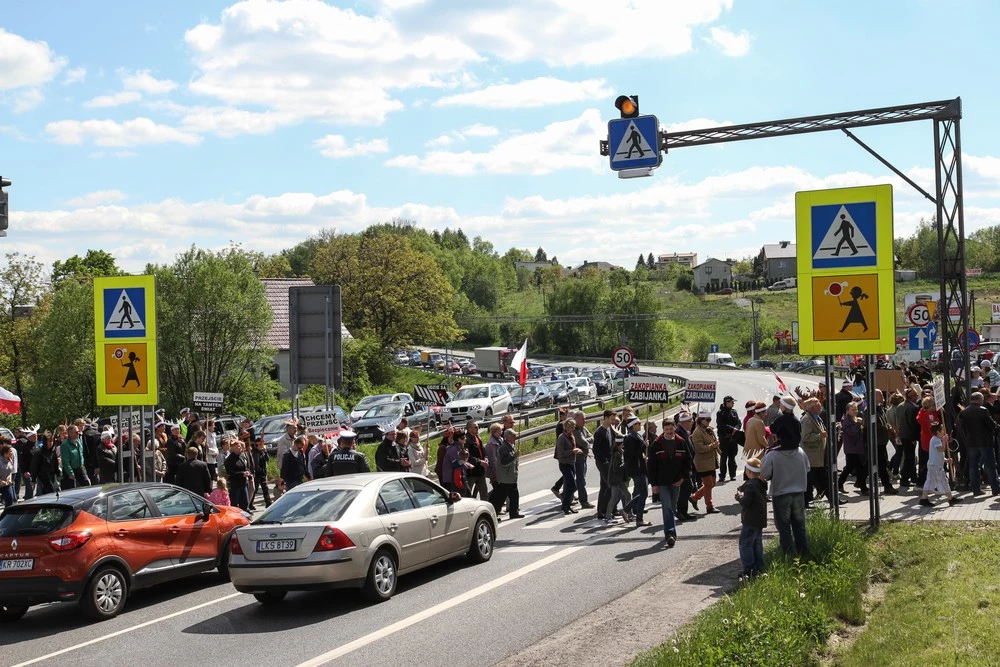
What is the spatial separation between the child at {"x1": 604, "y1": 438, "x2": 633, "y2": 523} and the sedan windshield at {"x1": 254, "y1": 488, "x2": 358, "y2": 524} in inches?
230

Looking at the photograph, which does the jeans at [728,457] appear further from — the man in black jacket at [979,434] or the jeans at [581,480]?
the man in black jacket at [979,434]

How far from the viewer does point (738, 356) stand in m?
123

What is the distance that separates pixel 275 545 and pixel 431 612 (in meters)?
1.86

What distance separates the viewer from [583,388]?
57219mm

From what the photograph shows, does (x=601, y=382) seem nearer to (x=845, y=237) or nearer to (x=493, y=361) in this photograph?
(x=493, y=361)

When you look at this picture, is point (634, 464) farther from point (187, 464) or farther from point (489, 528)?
point (187, 464)

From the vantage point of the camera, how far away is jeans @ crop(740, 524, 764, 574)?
37.5ft

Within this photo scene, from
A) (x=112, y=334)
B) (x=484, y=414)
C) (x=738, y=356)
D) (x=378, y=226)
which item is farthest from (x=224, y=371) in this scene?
(x=378, y=226)

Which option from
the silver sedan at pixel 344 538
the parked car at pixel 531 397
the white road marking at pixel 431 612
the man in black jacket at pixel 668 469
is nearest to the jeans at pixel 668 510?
the man in black jacket at pixel 668 469

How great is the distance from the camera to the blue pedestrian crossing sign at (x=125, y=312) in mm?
17297

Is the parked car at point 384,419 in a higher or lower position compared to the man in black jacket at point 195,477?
lower

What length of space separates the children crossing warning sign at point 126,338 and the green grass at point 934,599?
11611mm

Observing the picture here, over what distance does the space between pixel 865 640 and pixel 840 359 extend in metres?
79.4

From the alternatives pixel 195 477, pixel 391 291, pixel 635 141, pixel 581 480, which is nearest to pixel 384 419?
pixel 581 480
